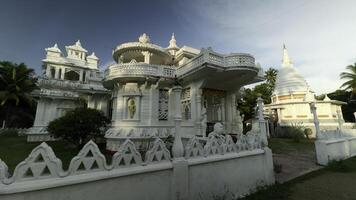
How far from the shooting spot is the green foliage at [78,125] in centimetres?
1040

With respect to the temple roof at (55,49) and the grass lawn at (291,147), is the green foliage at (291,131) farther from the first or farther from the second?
the temple roof at (55,49)

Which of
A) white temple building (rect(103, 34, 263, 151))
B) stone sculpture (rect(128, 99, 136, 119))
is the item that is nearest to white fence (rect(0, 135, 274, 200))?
white temple building (rect(103, 34, 263, 151))

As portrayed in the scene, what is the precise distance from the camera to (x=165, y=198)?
3.29 m

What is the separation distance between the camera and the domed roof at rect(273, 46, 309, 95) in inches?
950

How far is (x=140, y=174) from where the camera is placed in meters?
3.06

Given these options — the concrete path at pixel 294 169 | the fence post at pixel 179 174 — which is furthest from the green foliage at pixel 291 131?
the fence post at pixel 179 174

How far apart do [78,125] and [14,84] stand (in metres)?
17.4

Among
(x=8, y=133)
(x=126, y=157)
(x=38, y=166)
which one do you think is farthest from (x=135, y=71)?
(x=8, y=133)

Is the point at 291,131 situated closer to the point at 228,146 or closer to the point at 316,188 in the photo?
the point at 316,188

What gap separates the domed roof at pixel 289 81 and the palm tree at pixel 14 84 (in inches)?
1336

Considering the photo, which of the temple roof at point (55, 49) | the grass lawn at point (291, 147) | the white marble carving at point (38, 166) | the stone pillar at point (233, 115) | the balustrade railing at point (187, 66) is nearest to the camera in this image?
the white marble carving at point (38, 166)

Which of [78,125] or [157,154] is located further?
[78,125]

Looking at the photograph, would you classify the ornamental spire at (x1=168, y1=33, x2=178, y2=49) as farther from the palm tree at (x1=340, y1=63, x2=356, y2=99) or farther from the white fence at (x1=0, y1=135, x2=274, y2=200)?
the palm tree at (x1=340, y1=63, x2=356, y2=99)

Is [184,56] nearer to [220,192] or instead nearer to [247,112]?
[220,192]
